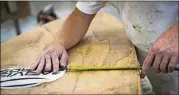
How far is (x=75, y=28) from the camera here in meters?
0.89

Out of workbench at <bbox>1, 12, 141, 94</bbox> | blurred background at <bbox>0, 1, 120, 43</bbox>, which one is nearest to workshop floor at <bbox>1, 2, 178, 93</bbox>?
blurred background at <bbox>0, 1, 120, 43</bbox>

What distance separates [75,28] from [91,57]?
16cm

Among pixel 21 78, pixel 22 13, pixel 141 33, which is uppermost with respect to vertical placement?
pixel 22 13

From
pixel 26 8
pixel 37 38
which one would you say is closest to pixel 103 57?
pixel 37 38

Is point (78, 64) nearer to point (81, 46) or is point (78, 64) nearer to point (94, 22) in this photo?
point (81, 46)

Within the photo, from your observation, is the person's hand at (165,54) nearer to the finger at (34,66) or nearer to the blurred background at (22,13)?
the finger at (34,66)

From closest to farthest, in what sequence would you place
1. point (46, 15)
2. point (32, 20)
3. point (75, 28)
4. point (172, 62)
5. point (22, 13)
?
point (172, 62) < point (75, 28) < point (22, 13) < point (46, 15) < point (32, 20)

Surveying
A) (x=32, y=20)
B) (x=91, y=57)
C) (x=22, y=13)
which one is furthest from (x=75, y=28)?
(x=32, y=20)

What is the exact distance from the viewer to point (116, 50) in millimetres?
797

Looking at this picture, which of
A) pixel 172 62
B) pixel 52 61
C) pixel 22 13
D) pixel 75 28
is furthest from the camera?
pixel 22 13

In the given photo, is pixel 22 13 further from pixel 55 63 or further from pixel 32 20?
pixel 55 63

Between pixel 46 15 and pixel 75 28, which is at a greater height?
pixel 46 15

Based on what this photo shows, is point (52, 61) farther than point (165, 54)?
Yes

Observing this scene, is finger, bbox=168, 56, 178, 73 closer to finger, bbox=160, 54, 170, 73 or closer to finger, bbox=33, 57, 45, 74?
finger, bbox=160, 54, 170, 73
